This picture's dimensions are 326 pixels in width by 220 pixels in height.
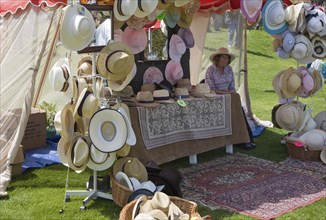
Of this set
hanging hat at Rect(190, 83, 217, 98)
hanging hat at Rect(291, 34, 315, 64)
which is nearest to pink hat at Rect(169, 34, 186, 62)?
hanging hat at Rect(190, 83, 217, 98)

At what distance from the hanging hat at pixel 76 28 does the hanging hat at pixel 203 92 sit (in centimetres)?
219

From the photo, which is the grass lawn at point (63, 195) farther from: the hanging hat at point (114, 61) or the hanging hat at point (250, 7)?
the hanging hat at point (250, 7)

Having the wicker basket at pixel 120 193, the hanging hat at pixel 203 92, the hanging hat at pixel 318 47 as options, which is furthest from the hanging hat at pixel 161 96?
the hanging hat at pixel 318 47

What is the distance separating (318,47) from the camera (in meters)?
5.77

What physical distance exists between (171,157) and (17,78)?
1918 mm

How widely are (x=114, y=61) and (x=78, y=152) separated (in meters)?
0.83

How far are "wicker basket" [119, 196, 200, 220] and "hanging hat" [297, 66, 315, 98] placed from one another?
9.37ft

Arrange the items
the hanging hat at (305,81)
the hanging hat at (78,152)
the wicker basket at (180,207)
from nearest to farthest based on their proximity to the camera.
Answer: the wicker basket at (180,207), the hanging hat at (78,152), the hanging hat at (305,81)

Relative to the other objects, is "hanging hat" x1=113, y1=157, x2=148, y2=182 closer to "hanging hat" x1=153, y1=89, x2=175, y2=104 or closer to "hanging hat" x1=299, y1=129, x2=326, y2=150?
"hanging hat" x1=153, y1=89, x2=175, y2=104

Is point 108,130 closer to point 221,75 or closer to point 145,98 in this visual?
point 145,98

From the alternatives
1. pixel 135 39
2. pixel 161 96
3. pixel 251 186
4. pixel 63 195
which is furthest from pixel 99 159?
pixel 135 39

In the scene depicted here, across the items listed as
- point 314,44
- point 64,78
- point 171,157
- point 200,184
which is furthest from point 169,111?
point 314,44

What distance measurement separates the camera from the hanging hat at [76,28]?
3.77 metres

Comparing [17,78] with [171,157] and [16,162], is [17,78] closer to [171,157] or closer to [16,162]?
[16,162]
